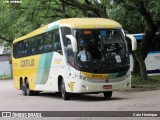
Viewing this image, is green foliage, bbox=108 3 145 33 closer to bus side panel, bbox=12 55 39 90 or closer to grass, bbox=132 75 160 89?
grass, bbox=132 75 160 89

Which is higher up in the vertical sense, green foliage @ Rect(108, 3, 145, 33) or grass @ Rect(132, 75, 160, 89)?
green foliage @ Rect(108, 3, 145, 33)

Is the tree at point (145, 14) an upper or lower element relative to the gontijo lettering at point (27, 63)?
upper

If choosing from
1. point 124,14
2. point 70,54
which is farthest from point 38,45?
point 124,14

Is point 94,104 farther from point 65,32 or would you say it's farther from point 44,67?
point 44,67

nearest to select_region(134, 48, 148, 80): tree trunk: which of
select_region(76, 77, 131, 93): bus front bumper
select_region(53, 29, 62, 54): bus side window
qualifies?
select_region(53, 29, 62, 54): bus side window

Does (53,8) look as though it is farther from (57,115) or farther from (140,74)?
(57,115)

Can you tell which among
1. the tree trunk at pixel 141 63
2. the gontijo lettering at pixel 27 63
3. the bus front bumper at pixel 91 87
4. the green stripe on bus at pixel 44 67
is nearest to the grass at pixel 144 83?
the tree trunk at pixel 141 63

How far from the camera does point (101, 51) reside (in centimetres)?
1859

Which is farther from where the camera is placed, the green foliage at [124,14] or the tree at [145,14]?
the green foliage at [124,14]

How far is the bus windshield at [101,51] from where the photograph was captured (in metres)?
18.4

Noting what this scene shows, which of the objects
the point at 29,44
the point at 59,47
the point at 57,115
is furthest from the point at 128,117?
the point at 29,44

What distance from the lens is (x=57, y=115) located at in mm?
13555

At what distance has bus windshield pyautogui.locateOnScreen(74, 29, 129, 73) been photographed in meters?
18.4

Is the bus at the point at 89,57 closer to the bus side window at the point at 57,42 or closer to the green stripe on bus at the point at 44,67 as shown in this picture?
the bus side window at the point at 57,42
